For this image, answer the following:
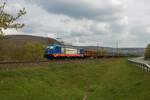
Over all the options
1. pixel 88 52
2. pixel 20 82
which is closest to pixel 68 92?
pixel 20 82

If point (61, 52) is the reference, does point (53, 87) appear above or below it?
below

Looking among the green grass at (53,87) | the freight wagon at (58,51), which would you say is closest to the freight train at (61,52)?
the freight wagon at (58,51)

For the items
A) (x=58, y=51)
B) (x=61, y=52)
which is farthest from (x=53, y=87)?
(x=61, y=52)

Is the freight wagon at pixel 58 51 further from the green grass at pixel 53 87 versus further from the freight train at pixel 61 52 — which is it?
the green grass at pixel 53 87

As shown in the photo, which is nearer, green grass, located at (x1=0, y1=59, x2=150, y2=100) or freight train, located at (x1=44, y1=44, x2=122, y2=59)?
green grass, located at (x1=0, y1=59, x2=150, y2=100)

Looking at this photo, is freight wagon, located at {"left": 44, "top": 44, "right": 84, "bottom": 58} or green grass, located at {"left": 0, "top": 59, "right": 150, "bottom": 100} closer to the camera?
green grass, located at {"left": 0, "top": 59, "right": 150, "bottom": 100}

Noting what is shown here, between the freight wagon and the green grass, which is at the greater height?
the freight wagon

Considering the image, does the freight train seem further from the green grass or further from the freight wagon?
the green grass

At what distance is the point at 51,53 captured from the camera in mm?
68375

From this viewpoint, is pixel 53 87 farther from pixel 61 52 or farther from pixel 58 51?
pixel 61 52

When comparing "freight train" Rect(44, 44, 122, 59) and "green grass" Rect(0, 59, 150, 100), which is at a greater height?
"freight train" Rect(44, 44, 122, 59)

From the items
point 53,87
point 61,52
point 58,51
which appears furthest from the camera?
point 61,52

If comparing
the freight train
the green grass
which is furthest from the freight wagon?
the green grass

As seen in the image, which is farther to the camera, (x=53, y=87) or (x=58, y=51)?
(x=58, y=51)
